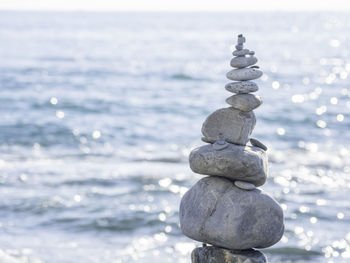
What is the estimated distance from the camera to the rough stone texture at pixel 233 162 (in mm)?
8797

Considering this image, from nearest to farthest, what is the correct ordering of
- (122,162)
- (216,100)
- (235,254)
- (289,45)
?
(235,254)
(122,162)
(216,100)
(289,45)

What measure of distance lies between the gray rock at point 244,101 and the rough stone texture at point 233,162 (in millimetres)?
428

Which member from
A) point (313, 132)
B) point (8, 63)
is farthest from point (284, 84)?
point (8, 63)

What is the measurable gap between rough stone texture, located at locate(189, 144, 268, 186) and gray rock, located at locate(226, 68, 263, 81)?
2.44ft

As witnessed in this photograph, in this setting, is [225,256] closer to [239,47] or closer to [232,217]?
[232,217]

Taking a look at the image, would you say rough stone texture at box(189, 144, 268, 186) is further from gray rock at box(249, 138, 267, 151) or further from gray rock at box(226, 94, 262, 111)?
gray rock at box(226, 94, 262, 111)

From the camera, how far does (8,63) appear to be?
54.8 m

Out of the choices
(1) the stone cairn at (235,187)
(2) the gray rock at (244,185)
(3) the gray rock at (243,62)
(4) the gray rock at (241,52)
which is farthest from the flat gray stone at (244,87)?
(2) the gray rock at (244,185)

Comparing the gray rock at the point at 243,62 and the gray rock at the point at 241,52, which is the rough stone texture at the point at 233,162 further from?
the gray rock at the point at 241,52

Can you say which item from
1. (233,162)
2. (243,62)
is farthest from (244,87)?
(233,162)

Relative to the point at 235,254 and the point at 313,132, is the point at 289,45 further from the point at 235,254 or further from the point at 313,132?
the point at 235,254

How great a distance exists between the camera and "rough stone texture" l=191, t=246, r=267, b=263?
352 inches

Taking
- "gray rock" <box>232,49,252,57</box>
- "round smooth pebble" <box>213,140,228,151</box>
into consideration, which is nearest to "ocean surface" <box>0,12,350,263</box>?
"round smooth pebble" <box>213,140,228,151</box>

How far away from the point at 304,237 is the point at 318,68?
39.0 metres
